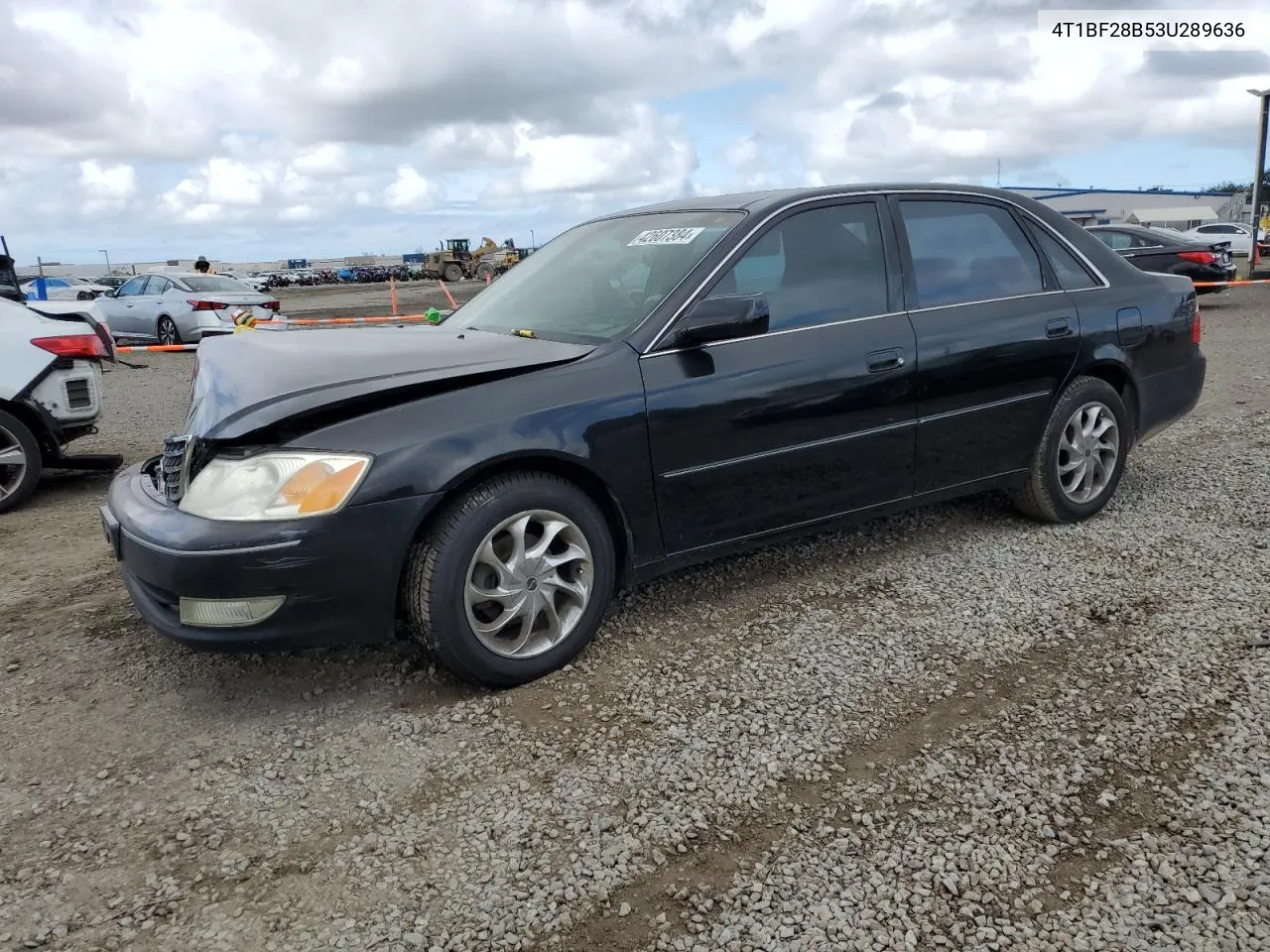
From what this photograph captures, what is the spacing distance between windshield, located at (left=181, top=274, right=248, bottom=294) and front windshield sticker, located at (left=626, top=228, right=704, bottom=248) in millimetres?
14305

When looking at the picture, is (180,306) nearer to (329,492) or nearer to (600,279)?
(600,279)

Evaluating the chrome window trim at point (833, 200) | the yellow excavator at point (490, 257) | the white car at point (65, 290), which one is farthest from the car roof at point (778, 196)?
the yellow excavator at point (490, 257)

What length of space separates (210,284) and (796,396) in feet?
50.9

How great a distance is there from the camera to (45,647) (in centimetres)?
363

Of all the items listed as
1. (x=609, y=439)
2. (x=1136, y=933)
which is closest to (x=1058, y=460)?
(x=609, y=439)

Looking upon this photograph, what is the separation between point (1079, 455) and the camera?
463 cm

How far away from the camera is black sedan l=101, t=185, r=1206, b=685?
291 centimetres

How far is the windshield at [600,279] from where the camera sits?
3633 mm

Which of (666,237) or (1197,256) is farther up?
(666,237)

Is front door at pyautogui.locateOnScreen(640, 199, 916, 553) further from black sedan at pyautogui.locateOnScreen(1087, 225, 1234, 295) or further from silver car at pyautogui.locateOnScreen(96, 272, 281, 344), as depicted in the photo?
black sedan at pyautogui.locateOnScreen(1087, 225, 1234, 295)

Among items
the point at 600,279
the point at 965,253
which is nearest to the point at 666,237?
the point at 600,279

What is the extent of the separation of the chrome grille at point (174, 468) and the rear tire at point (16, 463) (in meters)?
3.02

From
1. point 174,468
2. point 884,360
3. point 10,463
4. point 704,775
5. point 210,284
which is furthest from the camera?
point 210,284

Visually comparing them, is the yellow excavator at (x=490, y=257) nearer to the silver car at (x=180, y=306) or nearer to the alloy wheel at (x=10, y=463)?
the silver car at (x=180, y=306)
